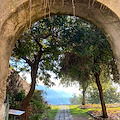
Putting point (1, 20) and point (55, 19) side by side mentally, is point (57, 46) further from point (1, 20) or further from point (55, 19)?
point (1, 20)

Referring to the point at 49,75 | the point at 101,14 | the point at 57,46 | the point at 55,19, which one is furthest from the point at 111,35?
the point at 49,75

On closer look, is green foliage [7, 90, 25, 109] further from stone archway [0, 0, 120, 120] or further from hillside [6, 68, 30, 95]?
stone archway [0, 0, 120, 120]

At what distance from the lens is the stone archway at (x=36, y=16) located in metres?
2.08

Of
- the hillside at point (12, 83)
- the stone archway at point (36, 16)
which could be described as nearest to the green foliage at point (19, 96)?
the hillside at point (12, 83)

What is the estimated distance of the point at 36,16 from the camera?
272 centimetres

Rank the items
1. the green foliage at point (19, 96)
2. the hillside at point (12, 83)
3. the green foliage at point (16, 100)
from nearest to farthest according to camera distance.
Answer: the green foliage at point (16, 100)
the hillside at point (12, 83)
the green foliage at point (19, 96)

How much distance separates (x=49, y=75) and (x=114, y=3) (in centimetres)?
606

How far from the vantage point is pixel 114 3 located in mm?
2090

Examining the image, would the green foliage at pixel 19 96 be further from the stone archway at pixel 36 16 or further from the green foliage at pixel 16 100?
the stone archway at pixel 36 16

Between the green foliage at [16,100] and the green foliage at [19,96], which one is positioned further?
the green foliage at [19,96]

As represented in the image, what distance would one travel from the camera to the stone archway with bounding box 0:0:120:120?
2.08 meters

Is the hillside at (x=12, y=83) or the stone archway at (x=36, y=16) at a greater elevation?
the stone archway at (x=36, y=16)

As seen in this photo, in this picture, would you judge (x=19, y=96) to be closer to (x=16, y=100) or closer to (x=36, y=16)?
(x=16, y=100)

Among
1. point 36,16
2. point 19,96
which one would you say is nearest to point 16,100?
point 19,96
